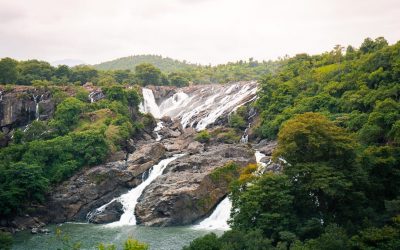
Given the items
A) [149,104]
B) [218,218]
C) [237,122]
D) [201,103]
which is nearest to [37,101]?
[149,104]

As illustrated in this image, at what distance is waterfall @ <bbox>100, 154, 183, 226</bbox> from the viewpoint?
157 feet

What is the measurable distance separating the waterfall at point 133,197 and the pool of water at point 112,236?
223cm

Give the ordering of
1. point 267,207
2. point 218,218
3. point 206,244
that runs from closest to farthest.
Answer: point 206,244 → point 267,207 → point 218,218

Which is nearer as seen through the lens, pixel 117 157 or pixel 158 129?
pixel 117 157

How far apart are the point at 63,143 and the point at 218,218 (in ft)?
75.9

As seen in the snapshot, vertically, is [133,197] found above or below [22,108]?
below

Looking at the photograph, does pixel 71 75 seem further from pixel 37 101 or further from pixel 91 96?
pixel 37 101

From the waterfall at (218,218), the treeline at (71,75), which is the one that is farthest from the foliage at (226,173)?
the treeline at (71,75)

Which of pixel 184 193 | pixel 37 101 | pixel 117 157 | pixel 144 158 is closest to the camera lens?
pixel 184 193

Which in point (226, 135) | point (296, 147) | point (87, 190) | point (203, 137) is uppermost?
point (296, 147)

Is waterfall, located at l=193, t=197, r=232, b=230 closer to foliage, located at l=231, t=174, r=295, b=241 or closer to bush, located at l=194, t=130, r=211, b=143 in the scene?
foliage, located at l=231, t=174, r=295, b=241

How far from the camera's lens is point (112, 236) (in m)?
41.9

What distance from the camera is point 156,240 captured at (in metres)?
39.8

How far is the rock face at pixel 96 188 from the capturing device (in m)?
49.5
